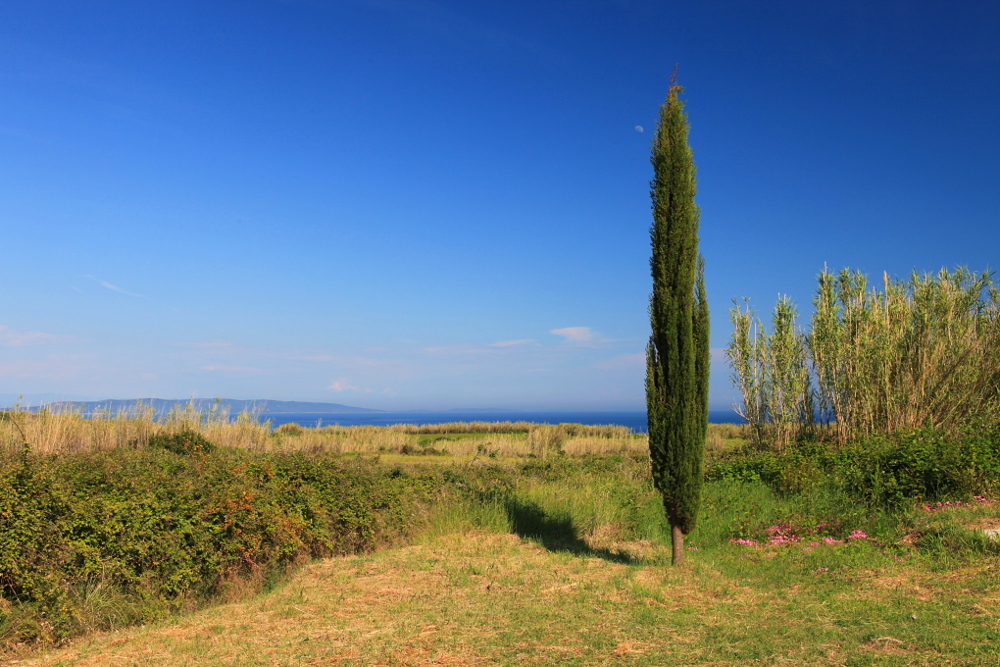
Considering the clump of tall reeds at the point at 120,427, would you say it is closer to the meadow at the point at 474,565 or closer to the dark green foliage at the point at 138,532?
the meadow at the point at 474,565

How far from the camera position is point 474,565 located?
24.5 ft

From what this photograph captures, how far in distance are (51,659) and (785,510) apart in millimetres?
8607

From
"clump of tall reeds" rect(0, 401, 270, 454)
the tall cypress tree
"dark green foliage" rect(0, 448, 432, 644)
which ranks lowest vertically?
"dark green foliage" rect(0, 448, 432, 644)

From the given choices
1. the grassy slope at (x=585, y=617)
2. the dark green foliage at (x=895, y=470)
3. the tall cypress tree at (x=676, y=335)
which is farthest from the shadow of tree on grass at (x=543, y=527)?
the dark green foliage at (x=895, y=470)

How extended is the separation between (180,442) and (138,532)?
6.78m

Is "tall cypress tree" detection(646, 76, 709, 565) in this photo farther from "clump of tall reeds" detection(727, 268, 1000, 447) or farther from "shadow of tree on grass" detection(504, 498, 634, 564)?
"clump of tall reeds" detection(727, 268, 1000, 447)

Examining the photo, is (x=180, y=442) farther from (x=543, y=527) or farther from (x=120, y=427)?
(x=543, y=527)

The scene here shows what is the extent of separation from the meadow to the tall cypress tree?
3.15 feet

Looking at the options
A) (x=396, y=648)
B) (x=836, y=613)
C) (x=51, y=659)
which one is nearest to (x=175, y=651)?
(x=51, y=659)

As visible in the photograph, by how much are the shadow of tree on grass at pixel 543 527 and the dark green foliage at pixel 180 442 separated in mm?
5535

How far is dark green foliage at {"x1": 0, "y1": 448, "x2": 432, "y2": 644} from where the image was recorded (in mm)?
5238

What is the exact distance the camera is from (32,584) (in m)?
5.15

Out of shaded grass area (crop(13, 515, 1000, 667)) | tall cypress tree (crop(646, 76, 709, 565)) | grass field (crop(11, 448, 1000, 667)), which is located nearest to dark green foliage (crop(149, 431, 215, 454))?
grass field (crop(11, 448, 1000, 667))

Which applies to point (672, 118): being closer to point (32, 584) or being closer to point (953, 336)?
point (32, 584)
